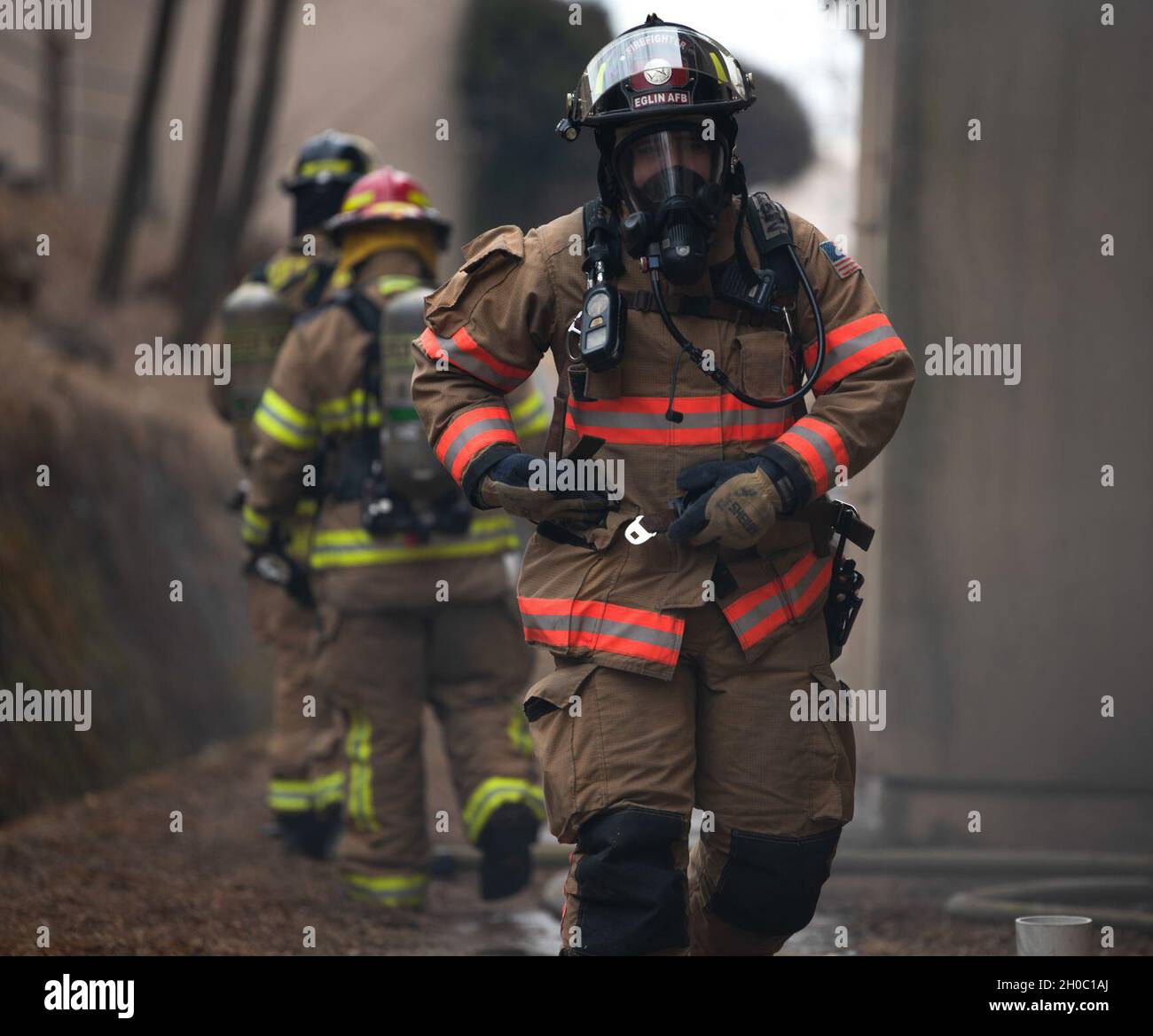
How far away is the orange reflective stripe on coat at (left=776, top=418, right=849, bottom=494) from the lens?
11.7 feet

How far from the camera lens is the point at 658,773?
11.5ft

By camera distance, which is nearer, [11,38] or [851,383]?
[851,383]

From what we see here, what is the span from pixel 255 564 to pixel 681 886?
3.44 m

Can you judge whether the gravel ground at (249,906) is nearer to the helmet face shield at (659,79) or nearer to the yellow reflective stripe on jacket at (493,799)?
the yellow reflective stripe on jacket at (493,799)

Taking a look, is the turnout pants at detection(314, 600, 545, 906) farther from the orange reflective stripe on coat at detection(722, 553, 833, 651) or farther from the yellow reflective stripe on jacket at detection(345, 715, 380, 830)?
the orange reflective stripe on coat at detection(722, 553, 833, 651)

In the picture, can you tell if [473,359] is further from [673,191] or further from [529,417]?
[529,417]

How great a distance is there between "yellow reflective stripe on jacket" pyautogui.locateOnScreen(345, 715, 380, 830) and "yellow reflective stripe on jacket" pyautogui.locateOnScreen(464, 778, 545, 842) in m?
0.31

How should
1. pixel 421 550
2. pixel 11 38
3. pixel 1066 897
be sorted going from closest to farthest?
pixel 1066 897, pixel 421 550, pixel 11 38

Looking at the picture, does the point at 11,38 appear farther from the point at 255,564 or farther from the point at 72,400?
the point at 255,564

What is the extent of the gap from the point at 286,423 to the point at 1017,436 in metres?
2.70

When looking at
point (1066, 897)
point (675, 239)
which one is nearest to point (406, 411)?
point (675, 239)

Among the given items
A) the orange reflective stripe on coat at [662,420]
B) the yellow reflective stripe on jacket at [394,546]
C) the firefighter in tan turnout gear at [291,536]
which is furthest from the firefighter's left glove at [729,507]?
the firefighter in tan turnout gear at [291,536]

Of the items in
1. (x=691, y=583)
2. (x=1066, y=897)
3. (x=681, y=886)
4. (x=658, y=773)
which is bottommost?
(x=1066, y=897)

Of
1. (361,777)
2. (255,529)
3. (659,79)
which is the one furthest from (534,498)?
(255,529)
